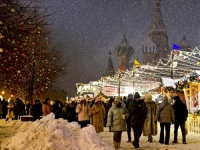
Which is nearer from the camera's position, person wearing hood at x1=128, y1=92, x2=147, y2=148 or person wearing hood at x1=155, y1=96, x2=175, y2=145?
person wearing hood at x1=128, y1=92, x2=147, y2=148

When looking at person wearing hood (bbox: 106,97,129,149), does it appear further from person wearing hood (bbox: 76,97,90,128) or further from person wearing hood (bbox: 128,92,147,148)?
person wearing hood (bbox: 76,97,90,128)

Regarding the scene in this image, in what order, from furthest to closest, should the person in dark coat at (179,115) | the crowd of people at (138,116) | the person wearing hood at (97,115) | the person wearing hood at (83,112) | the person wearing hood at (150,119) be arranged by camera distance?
1. the person wearing hood at (97,115)
2. the person wearing hood at (83,112)
3. the person in dark coat at (179,115)
4. the person wearing hood at (150,119)
5. the crowd of people at (138,116)

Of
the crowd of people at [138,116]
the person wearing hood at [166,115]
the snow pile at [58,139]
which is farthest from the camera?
the person wearing hood at [166,115]

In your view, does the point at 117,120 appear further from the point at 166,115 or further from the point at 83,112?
the point at 83,112

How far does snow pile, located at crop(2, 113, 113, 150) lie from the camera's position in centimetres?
877

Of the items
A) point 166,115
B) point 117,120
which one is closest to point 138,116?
point 117,120

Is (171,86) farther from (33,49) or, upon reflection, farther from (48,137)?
(48,137)

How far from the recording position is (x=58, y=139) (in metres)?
8.85

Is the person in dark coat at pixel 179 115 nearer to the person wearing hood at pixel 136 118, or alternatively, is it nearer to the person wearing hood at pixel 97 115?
the person wearing hood at pixel 136 118

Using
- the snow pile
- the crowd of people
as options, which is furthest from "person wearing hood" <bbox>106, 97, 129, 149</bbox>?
the snow pile

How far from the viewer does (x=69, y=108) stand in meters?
26.0

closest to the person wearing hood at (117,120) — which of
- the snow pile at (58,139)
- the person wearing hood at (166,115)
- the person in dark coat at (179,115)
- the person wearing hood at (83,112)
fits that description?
the person wearing hood at (166,115)

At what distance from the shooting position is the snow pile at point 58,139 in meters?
8.77

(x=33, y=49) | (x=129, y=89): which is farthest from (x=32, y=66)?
(x=129, y=89)
